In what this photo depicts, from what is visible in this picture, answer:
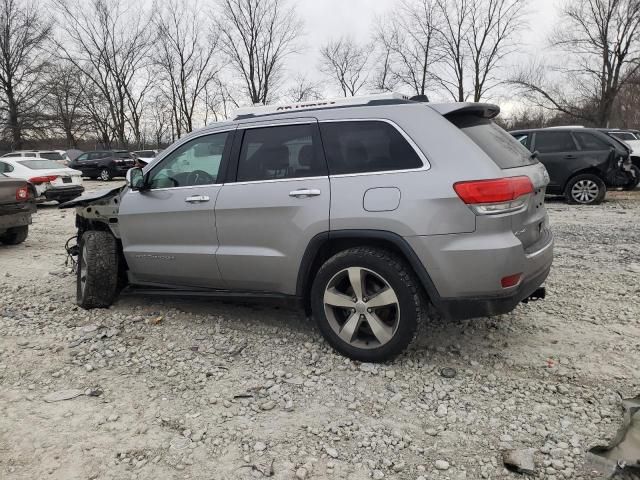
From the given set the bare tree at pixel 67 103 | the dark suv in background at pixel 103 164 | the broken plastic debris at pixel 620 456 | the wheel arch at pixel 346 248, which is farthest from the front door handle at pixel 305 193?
the bare tree at pixel 67 103

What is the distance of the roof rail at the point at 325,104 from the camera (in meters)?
3.46

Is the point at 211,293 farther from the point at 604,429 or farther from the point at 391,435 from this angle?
the point at 604,429

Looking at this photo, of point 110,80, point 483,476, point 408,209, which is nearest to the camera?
point 483,476

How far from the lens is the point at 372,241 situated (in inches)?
127

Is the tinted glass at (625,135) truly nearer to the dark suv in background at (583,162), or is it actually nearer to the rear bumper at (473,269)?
the dark suv in background at (583,162)

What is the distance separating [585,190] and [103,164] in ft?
74.3

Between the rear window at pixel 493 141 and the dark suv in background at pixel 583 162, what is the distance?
7658 mm

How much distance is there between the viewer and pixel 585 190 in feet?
34.3

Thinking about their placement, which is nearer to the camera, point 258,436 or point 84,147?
point 258,436

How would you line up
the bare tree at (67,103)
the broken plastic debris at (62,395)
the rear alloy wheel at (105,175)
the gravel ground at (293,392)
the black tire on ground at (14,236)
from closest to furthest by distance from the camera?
1. the gravel ground at (293,392)
2. the broken plastic debris at (62,395)
3. the black tire on ground at (14,236)
4. the rear alloy wheel at (105,175)
5. the bare tree at (67,103)

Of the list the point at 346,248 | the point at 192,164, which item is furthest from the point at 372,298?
the point at 192,164

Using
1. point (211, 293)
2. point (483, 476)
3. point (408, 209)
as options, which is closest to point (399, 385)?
point (483, 476)

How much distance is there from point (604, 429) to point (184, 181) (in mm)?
3422

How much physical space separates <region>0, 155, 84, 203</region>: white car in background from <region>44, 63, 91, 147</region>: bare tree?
2958 centimetres
